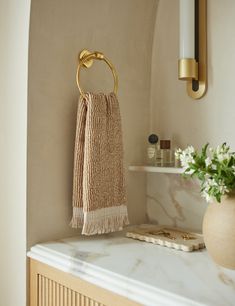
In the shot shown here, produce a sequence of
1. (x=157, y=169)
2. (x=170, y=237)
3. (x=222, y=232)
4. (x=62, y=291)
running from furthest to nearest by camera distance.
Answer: (x=157, y=169) < (x=170, y=237) < (x=62, y=291) < (x=222, y=232)

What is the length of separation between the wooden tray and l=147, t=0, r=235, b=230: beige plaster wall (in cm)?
9

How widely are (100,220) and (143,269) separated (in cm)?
33

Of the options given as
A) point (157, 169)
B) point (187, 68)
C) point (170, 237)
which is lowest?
point (170, 237)

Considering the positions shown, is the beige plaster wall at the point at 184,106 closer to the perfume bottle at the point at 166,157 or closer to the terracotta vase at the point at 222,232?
the perfume bottle at the point at 166,157

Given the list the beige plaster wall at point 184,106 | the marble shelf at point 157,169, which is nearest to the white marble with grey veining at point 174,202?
the beige plaster wall at point 184,106

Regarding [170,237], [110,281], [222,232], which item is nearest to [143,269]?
[110,281]

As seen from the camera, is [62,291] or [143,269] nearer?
[143,269]

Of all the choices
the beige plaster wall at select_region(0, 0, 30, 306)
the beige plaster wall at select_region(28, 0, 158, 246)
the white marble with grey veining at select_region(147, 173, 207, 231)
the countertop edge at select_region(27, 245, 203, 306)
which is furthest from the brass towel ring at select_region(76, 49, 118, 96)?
the countertop edge at select_region(27, 245, 203, 306)

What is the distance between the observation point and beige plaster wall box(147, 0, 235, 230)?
51.6 inches

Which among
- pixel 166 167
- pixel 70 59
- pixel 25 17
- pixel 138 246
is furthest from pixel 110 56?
pixel 138 246

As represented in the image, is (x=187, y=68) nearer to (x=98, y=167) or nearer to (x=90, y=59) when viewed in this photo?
(x=90, y=59)

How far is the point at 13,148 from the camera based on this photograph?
4.23 ft

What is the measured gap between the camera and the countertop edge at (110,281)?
0.81 m

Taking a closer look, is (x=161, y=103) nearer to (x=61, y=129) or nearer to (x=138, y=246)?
(x=61, y=129)
